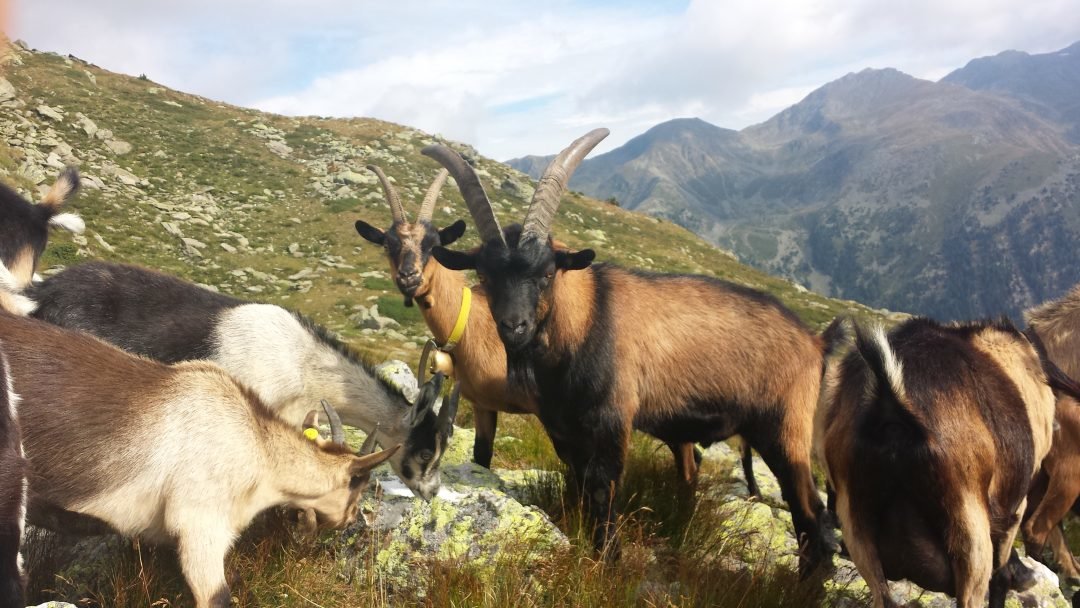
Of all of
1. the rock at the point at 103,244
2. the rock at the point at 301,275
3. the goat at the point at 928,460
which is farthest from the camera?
the rock at the point at 301,275

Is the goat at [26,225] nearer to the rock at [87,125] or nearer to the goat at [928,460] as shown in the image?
the goat at [928,460]

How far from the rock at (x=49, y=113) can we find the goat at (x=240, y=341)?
135 feet

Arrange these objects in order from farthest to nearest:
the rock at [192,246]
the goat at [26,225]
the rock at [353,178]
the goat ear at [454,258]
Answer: the rock at [353,178], the rock at [192,246], the goat at [26,225], the goat ear at [454,258]

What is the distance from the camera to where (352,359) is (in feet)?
21.6

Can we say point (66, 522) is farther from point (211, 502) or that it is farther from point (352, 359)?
point (352, 359)

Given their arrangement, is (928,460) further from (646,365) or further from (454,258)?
(454,258)

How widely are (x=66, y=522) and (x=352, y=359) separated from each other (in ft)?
9.39

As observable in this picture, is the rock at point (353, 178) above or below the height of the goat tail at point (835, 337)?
above

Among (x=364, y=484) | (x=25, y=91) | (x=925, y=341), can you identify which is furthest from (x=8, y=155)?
(x=925, y=341)

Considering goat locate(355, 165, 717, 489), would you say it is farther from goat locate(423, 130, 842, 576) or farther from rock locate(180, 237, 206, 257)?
rock locate(180, 237, 206, 257)

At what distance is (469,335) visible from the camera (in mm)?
6922

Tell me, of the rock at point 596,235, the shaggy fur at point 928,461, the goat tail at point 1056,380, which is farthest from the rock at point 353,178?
the shaggy fur at point 928,461

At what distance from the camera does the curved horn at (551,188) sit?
17.3 feet

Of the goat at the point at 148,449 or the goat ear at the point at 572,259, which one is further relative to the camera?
the goat ear at the point at 572,259
